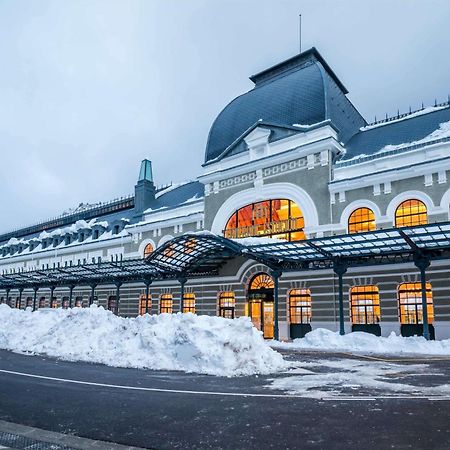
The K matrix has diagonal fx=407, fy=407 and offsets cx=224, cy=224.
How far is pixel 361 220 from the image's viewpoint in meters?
23.2

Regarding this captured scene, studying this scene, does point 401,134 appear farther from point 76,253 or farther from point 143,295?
point 76,253

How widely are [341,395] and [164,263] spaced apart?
20.2 metres

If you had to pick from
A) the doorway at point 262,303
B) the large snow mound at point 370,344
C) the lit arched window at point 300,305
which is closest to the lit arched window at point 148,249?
the doorway at point 262,303

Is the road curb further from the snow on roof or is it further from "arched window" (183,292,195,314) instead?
the snow on roof

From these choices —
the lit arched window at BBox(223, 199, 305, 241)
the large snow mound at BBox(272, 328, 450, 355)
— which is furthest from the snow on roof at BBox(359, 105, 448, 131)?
the large snow mound at BBox(272, 328, 450, 355)

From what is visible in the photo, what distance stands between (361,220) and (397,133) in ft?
20.2

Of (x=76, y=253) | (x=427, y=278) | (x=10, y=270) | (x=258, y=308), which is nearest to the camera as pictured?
(x=427, y=278)

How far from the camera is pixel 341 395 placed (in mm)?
8469

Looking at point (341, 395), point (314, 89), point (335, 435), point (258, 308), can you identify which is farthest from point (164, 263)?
point (335, 435)


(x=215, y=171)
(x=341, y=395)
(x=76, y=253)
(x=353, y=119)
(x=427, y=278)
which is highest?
(x=353, y=119)

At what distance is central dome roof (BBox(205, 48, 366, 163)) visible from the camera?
26.8m

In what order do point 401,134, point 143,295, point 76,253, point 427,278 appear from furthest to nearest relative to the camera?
point 76,253 < point 143,295 < point 401,134 < point 427,278

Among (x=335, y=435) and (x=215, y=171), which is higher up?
(x=215, y=171)

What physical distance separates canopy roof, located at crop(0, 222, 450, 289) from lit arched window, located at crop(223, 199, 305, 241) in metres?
2.16
